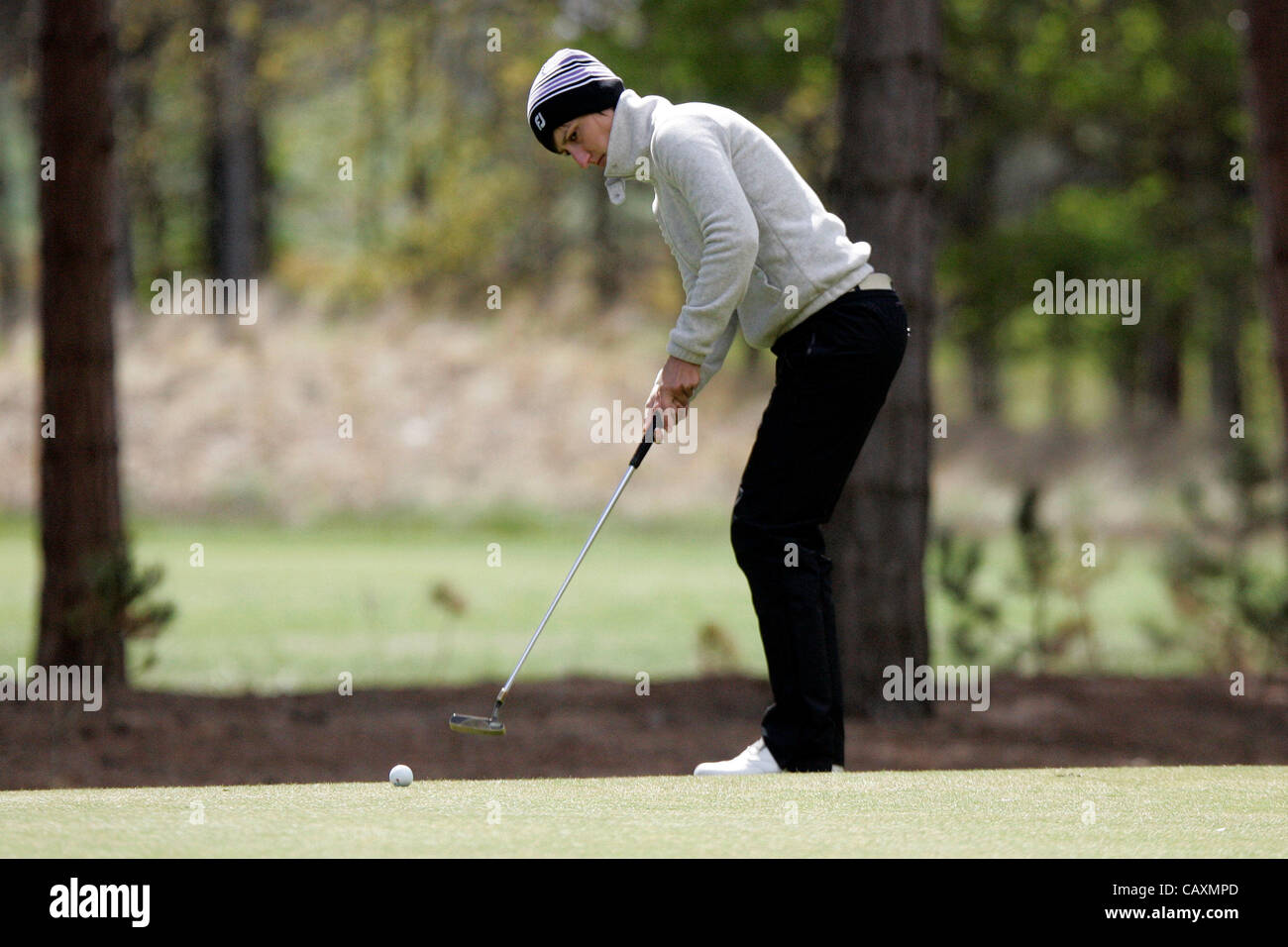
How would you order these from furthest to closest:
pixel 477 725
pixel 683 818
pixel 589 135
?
pixel 477 725 < pixel 589 135 < pixel 683 818

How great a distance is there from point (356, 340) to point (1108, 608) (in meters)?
12.0

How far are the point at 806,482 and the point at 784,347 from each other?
42cm

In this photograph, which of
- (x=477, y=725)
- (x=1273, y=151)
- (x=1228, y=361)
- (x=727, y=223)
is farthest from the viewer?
(x=1228, y=361)

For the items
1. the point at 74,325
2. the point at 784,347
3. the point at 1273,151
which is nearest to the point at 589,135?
the point at 784,347

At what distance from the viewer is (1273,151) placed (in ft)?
27.1

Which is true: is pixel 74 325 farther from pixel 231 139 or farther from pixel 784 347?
pixel 231 139

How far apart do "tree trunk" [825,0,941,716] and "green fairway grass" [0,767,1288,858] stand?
245 centimetres

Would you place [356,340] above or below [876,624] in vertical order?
above

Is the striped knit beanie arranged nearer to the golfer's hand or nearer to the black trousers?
the golfer's hand

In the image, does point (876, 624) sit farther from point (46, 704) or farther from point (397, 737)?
point (46, 704)

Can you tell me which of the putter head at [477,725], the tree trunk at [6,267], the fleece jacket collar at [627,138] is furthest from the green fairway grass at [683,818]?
the tree trunk at [6,267]

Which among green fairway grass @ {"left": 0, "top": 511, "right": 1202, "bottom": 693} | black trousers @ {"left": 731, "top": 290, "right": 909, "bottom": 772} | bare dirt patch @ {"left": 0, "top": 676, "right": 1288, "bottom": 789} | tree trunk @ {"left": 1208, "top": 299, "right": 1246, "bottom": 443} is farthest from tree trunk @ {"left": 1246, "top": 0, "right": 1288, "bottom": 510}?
tree trunk @ {"left": 1208, "top": 299, "right": 1246, "bottom": 443}

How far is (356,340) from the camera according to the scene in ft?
79.2
